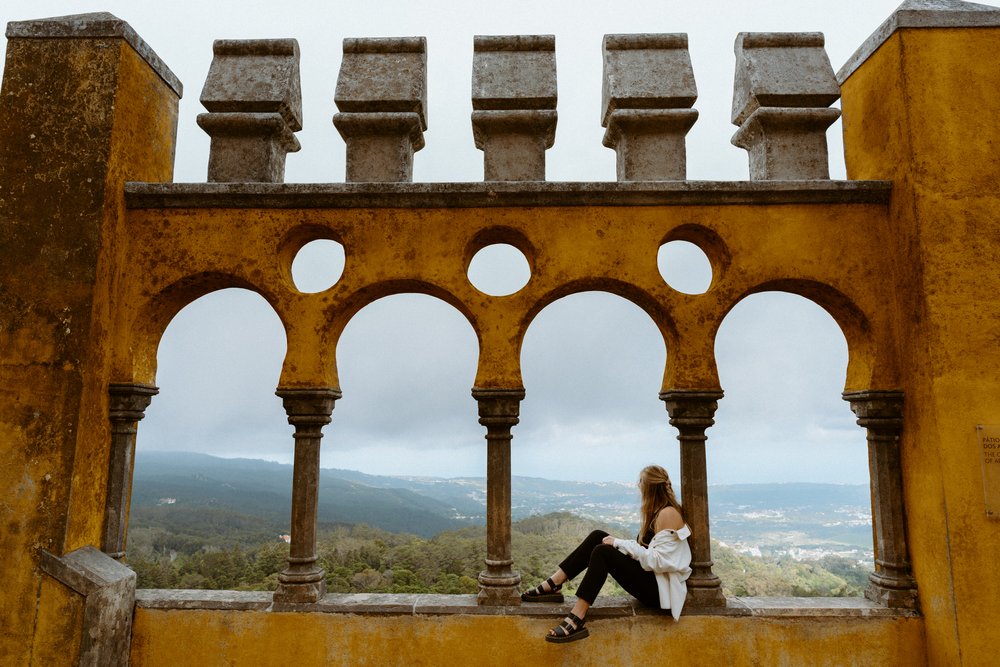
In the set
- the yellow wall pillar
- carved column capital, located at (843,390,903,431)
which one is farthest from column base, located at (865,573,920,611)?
the yellow wall pillar

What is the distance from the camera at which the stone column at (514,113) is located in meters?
4.75

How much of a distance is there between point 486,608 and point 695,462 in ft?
5.92

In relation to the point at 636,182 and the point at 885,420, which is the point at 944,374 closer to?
the point at 885,420

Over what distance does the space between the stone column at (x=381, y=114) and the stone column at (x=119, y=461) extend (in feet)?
7.70

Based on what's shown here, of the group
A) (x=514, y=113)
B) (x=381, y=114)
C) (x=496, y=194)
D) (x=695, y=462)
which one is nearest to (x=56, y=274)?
(x=381, y=114)

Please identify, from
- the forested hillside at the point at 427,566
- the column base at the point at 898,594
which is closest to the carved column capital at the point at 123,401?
the forested hillside at the point at 427,566

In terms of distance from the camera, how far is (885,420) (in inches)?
168

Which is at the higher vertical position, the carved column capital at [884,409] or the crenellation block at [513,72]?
the crenellation block at [513,72]

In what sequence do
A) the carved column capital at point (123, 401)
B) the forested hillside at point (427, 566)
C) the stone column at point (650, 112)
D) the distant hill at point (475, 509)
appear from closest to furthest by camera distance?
the carved column capital at point (123, 401) → the stone column at point (650, 112) → the forested hillside at point (427, 566) → the distant hill at point (475, 509)

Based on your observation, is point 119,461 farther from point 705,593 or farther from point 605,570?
point 705,593

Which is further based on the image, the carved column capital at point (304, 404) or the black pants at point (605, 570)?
the carved column capital at point (304, 404)

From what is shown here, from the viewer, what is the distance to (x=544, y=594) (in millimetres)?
4145

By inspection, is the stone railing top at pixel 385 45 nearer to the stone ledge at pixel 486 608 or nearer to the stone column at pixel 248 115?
the stone column at pixel 248 115


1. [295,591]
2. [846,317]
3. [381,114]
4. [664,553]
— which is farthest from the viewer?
[381,114]
